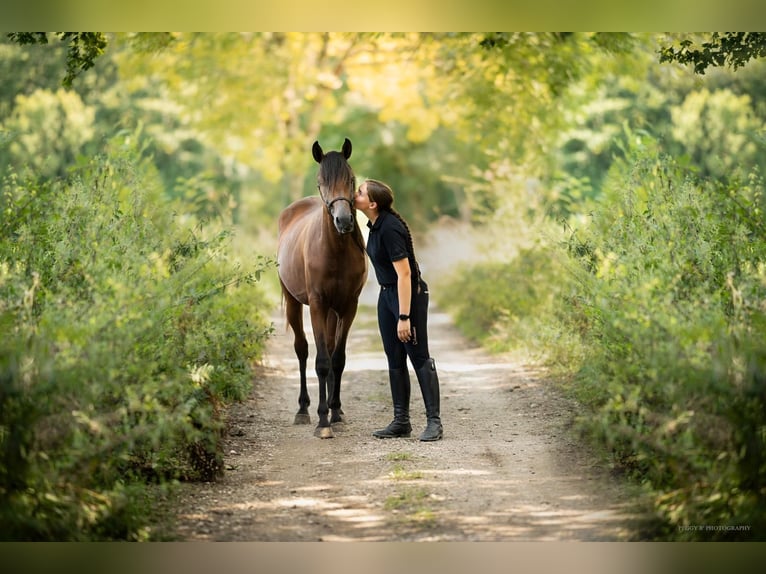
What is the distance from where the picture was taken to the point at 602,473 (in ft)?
16.9

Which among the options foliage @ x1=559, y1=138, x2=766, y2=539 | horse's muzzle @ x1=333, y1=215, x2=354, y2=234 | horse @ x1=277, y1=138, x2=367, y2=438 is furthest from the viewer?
horse @ x1=277, y1=138, x2=367, y2=438

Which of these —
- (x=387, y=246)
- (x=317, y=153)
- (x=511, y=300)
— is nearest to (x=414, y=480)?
(x=387, y=246)

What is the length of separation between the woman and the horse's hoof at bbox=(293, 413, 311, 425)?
0.79 metres

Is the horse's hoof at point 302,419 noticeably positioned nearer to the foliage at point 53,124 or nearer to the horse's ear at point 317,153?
the horse's ear at point 317,153

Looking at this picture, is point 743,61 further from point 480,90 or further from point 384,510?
point 480,90

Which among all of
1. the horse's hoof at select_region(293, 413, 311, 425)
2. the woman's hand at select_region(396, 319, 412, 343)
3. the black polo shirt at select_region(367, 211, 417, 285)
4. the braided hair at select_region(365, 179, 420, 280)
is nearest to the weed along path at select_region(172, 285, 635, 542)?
the horse's hoof at select_region(293, 413, 311, 425)

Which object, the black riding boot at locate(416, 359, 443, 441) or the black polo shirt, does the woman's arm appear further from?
the black riding boot at locate(416, 359, 443, 441)

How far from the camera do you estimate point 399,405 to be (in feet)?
19.8

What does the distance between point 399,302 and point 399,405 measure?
0.79 m

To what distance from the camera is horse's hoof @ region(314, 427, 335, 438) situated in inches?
241

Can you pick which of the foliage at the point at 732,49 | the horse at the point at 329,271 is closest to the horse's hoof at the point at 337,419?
the horse at the point at 329,271

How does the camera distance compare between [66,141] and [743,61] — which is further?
[66,141]

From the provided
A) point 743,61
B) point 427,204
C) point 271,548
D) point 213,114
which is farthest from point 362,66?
point 271,548
